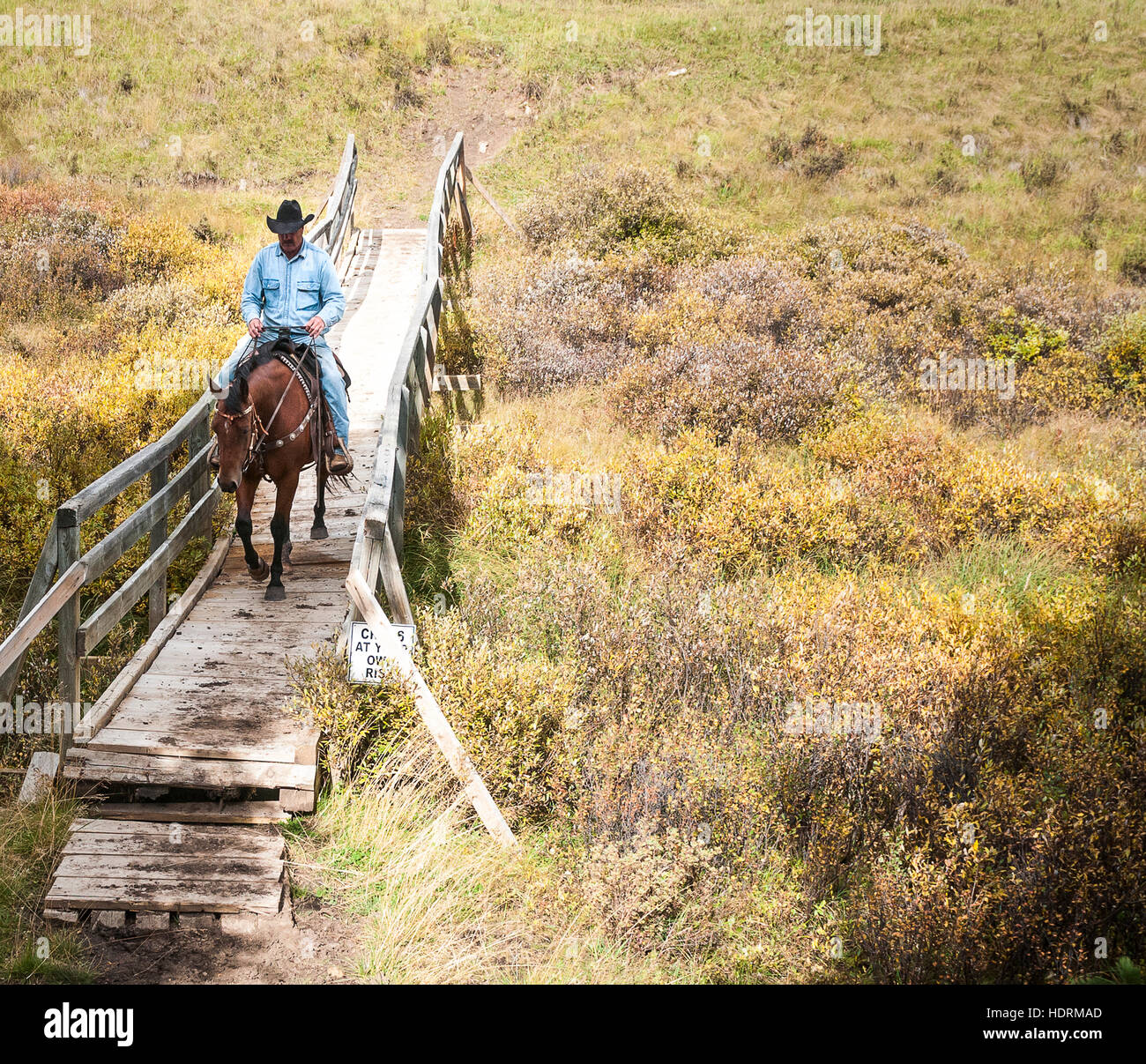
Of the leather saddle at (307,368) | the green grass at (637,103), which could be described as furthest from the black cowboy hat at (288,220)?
the green grass at (637,103)

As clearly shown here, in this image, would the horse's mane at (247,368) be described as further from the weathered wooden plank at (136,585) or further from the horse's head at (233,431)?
the weathered wooden plank at (136,585)

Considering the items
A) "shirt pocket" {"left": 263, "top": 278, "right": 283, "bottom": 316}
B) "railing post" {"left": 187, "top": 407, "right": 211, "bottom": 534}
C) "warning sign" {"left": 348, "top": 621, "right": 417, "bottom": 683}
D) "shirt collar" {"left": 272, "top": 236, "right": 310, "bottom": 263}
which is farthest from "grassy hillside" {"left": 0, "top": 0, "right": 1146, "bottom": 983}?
"shirt collar" {"left": 272, "top": 236, "right": 310, "bottom": 263}

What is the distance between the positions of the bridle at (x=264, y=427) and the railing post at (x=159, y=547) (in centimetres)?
68

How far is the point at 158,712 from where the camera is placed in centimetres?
553

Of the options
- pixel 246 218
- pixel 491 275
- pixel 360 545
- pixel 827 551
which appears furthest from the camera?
pixel 246 218

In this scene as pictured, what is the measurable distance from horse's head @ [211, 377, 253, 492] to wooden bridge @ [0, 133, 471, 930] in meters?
0.60

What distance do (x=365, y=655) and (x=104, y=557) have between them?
186 centimetres

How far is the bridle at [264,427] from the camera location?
6375 mm

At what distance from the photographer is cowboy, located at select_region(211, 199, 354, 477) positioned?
732 centimetres

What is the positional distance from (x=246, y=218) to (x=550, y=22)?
61.2ft

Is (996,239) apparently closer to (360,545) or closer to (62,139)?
(360,545)

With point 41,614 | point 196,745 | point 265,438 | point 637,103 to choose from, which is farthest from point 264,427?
point 637,103

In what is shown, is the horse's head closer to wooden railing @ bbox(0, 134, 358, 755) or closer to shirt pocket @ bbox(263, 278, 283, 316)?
wooden railing @ bbox(0, 134, 358, 755)

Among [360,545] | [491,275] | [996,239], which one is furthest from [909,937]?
[996,239]
